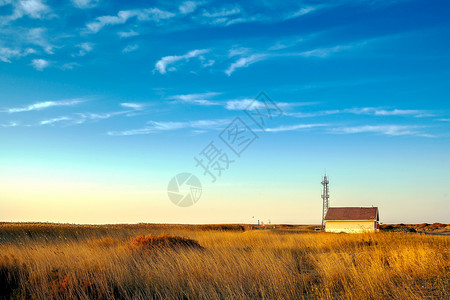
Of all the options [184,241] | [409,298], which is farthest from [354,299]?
[184,241]

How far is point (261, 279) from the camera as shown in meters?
7.87

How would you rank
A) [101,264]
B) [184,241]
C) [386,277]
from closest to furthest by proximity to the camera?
[386,277] → [101,264] → [184,241]

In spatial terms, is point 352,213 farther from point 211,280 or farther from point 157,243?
point 211,280

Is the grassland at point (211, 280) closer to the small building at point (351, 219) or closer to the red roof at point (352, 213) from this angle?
the small building at point (351, 219)

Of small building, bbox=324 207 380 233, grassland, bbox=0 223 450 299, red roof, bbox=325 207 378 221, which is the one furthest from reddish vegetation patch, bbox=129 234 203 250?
red roof, bbox=325 207 378 221

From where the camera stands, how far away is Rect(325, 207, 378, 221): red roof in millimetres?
41925

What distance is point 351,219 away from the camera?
42281 mm

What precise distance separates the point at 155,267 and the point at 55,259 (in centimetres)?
286

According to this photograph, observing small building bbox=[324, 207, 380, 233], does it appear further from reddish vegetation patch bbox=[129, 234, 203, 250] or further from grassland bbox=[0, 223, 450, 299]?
grassland bbox=[0, 223, 450, 299]

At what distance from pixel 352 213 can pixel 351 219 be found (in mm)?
974

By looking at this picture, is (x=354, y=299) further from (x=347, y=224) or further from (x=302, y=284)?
(x=347, y=224)

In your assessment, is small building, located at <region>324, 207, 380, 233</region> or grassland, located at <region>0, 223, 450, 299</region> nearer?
grassland, located at <region>0, 223, 450, 299</region>

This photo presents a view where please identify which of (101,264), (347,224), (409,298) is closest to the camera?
(409,298)

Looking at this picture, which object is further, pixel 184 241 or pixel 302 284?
pixel 184 241
